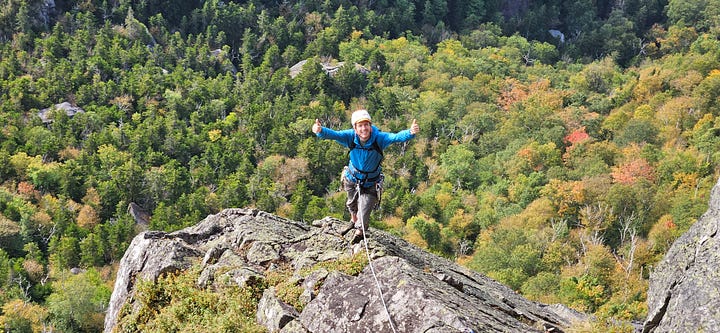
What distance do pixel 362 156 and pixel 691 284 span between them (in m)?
6.52

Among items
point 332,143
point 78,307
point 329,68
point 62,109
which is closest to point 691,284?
point 78,307

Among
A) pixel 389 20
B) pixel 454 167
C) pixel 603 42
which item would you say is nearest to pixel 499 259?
pixel 454 167

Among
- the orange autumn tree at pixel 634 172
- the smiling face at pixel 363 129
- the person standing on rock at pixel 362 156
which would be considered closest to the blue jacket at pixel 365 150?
the person standing on rock at pixel 362 156

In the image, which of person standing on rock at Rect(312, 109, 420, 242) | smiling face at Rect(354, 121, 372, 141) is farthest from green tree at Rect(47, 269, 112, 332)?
smiling face at Rect(354, 121, 372, 141)

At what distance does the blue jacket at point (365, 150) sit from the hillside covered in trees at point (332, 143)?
24.1 m

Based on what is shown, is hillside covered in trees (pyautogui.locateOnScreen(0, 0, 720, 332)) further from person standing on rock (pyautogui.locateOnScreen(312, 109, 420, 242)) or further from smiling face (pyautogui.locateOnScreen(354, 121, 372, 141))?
smiling face (pyautogui.locateOnScreen(354, 121, 372, 141))

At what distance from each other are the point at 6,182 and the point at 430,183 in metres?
46.8

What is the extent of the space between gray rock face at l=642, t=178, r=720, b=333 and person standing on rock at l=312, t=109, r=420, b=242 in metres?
5.66

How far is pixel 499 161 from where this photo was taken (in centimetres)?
7906

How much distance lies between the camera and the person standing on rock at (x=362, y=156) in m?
12.6

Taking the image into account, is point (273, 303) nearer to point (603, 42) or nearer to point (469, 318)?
point (469, 318)

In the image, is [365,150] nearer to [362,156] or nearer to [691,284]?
[362,156]

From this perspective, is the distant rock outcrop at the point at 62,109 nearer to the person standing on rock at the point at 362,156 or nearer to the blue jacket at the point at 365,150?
the person standing on rock at the point at 362,156

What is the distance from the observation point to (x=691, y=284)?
11.8 metres
